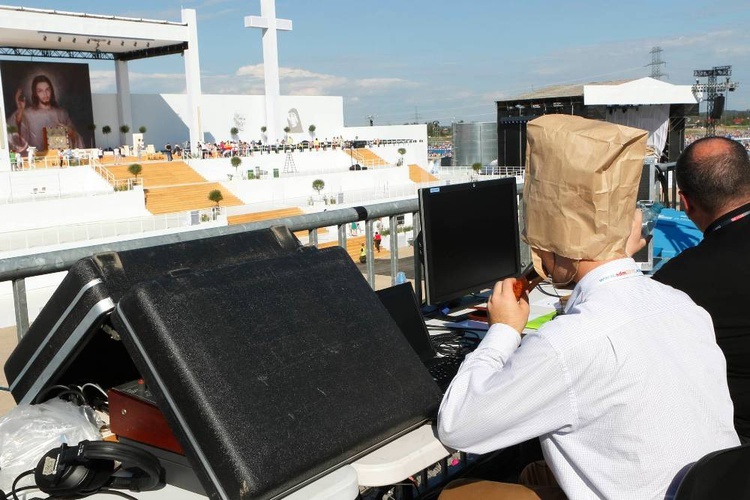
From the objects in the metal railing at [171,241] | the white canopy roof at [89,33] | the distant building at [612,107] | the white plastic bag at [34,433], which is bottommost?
the white plastic bag at [34,433]

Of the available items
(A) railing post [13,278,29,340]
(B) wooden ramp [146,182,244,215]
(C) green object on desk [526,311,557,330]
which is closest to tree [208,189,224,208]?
(B) wooden ramp [146,182,244,215]

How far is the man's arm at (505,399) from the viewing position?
4.51 feet

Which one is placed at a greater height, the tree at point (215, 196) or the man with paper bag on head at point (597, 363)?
the man with paper bag on head at point (597, 363)

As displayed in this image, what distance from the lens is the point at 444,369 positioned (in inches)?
90.9

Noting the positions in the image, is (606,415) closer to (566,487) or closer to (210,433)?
(566,487)

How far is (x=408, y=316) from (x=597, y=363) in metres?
1.27

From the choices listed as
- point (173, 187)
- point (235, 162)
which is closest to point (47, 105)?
point (235, 162)

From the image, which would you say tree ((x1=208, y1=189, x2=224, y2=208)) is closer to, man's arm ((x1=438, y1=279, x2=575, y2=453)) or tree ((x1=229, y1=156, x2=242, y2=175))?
tree ((x1=229, y1=156, x2=242, y2=175))

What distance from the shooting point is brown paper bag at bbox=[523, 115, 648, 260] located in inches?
57.7

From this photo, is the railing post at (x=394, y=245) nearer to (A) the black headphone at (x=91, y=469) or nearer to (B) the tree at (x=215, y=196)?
(A) the black headphone at (x=91, y=469)

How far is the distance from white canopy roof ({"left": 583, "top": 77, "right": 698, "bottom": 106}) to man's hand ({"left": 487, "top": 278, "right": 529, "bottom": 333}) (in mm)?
38191

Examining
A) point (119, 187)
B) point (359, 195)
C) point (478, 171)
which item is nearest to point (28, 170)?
point (119, 187)

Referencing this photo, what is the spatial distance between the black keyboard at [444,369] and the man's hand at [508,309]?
0.47m

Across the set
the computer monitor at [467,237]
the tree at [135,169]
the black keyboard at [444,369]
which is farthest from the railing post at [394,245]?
the tree at [135,169]
